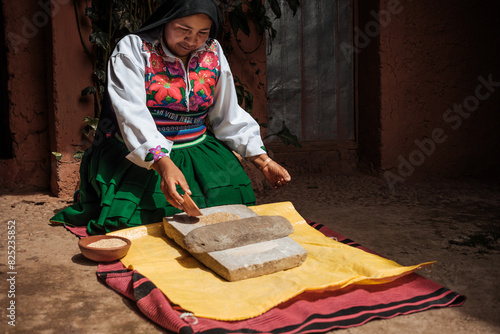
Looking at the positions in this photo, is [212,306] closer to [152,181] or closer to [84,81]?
[152,181]

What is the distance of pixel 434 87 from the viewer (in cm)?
452

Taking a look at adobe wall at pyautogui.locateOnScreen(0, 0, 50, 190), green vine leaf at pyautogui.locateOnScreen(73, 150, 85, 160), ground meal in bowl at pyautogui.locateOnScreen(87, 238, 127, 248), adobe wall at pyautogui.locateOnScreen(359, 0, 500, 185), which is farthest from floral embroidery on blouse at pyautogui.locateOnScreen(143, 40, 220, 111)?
adobe wall at pyautogui.locateOnScreen(359, 0, 500, 185)

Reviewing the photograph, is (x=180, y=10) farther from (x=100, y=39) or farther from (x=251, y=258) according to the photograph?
(x=100, y=39)

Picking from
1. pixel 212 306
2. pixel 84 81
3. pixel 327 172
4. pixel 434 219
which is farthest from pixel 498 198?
pixel 84 81

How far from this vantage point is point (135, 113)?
2.32 m

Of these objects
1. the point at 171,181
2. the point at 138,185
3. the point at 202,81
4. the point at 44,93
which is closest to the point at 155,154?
the point at 171,181

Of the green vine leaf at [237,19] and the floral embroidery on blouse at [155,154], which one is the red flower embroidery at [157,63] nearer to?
the floral embroidery on blouse at [155,154]

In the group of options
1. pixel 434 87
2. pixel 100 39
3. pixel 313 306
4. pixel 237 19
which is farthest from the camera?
pixel 434 87

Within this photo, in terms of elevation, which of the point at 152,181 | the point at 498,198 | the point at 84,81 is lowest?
the point at 498,198

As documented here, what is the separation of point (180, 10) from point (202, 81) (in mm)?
428

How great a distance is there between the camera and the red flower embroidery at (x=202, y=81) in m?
2.59

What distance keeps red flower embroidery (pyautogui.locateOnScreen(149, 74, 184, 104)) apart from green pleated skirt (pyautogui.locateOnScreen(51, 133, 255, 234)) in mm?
277

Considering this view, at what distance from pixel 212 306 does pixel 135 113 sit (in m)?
Answer: 1.07

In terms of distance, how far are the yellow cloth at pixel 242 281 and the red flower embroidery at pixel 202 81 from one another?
2.65 feet
